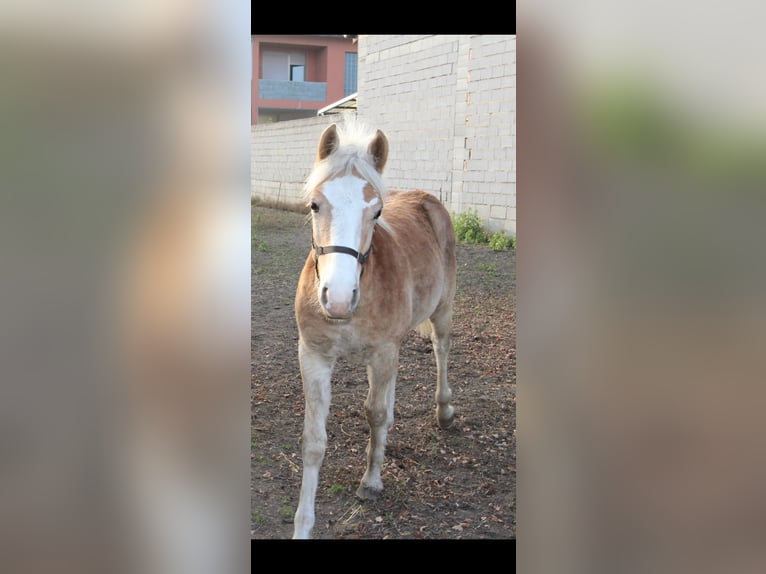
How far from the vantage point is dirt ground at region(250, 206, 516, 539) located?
2.40 m

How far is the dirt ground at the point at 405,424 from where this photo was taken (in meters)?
2.40

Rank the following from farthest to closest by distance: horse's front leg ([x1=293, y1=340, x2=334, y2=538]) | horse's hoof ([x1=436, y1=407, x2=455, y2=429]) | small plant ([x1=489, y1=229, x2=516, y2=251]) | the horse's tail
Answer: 1. the horse's tail
2. horse's hoof ([x1=436, y1=407, x2=455, y2=429])
3. small plant ([x1=489, y1=229, x2=516, y2=251])
4. horse's front leg ([x1=293, y1=340, x2=334, y2=538])

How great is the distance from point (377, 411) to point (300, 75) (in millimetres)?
1483

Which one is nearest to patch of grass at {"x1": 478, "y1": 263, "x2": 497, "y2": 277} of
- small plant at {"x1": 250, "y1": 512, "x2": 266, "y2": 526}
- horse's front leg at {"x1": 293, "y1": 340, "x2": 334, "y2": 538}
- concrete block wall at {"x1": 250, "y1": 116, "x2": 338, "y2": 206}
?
concrete block wall at {"x1": 250, "y1": 116, "x2": 338, "y2": 206}

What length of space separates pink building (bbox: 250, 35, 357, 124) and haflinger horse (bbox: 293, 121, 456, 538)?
1.19 feet

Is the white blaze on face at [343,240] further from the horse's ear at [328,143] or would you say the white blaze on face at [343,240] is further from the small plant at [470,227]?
the small plant at [470,227]

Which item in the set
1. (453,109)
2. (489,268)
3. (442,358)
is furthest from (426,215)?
(442,358)

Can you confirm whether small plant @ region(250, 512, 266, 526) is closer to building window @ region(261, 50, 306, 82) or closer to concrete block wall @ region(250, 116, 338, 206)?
concrete block wall @ region(250, 116, 338, 206)

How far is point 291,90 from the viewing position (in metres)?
2.67
